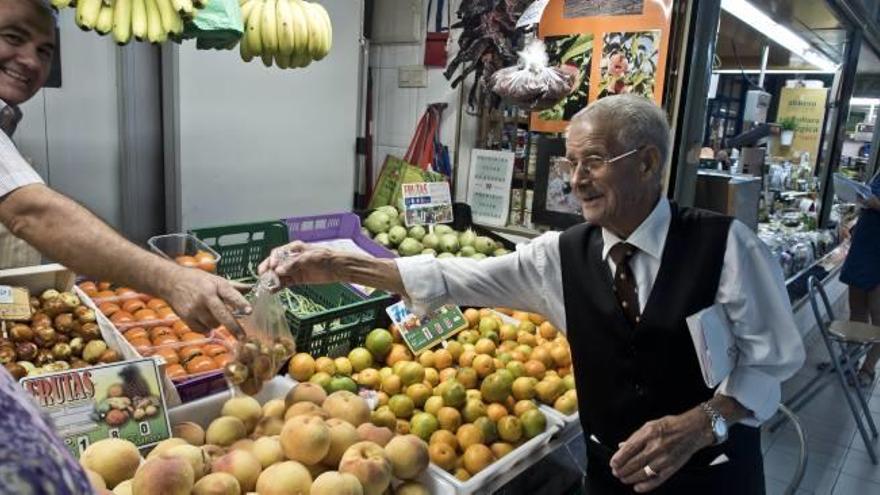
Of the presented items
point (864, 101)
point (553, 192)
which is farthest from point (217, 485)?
point (864, 101)

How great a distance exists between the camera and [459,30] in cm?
411

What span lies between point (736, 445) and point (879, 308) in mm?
4494

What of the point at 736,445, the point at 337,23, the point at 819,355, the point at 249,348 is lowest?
the point at 819,355

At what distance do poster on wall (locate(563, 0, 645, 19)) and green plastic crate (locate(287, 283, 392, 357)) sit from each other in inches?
80.5

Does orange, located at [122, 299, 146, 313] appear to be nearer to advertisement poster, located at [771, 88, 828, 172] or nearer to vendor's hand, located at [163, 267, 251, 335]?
vendor's hand, located at [163, 267, 251, 335]

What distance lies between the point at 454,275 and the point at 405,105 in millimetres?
2918

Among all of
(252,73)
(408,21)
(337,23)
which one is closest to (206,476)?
(252,73)

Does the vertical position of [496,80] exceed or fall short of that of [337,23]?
it falls short

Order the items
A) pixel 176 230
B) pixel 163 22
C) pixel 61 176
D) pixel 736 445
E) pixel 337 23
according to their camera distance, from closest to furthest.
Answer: pixel 736 445
pixel 163 22
pixel 61 176
pixel 176 230
pixel 337 23

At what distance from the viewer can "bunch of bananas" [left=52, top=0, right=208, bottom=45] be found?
1.90 metres

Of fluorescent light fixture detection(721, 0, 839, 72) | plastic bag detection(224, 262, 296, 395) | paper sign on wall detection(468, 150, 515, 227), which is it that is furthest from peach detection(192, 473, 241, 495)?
fluorescent light fixture detection(721, 0, 839, 72)

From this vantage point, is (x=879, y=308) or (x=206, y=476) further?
(x=879, y=308)

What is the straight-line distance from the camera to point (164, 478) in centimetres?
123

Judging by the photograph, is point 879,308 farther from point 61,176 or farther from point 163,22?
point 61,176
